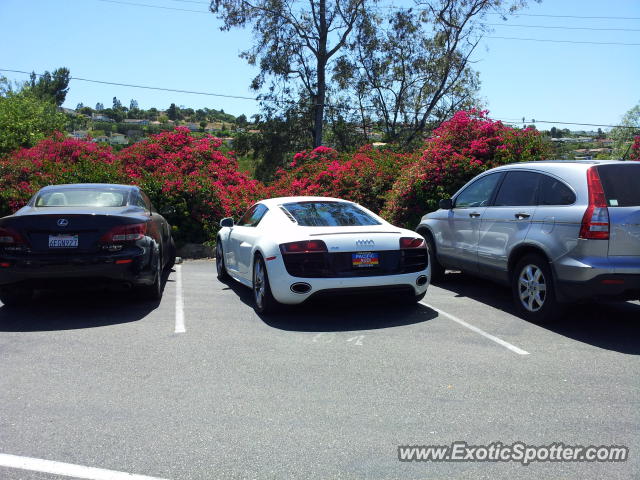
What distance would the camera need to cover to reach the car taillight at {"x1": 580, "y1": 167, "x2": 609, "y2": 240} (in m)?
5.43

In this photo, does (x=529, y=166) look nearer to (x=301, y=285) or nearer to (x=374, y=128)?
(x=301, y=285)

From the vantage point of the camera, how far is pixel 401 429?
3.62m

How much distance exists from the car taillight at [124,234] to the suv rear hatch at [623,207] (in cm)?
513

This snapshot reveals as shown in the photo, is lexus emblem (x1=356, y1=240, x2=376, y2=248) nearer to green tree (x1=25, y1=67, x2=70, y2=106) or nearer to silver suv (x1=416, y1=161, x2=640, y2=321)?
silver suv (x1=416, y1=161, x2=640, y2=321)

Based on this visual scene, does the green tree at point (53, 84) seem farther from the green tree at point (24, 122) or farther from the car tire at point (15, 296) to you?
the car tire at point (15, 296)

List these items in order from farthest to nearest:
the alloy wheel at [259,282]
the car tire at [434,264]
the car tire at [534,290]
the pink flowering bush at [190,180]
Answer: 1. the pink flowering bush at [190,180]
2. the car tire at [434,264]
3. the alloy wheel at [259,282]
4. the car tire at [534,290]

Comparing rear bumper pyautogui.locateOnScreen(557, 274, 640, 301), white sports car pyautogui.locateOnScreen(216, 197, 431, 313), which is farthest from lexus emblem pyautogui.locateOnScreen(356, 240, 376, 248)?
rear bumper pyautogui.locateOnScreen(557, 274, 640, 301)

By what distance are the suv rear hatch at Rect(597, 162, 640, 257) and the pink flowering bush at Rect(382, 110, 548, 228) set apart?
621 centimetres

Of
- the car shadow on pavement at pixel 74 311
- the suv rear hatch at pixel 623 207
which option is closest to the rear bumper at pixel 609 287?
the suv rear hatch at pixel 623 207

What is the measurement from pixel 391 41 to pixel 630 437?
28827 millimetres

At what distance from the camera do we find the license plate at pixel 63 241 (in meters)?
6.43

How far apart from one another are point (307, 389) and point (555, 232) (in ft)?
10.4

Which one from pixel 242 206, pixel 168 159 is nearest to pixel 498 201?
pixel 242 206

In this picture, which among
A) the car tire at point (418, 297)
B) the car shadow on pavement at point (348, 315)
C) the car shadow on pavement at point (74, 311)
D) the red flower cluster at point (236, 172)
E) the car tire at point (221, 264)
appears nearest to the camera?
the car shadow on pavement at point (348, 315)
